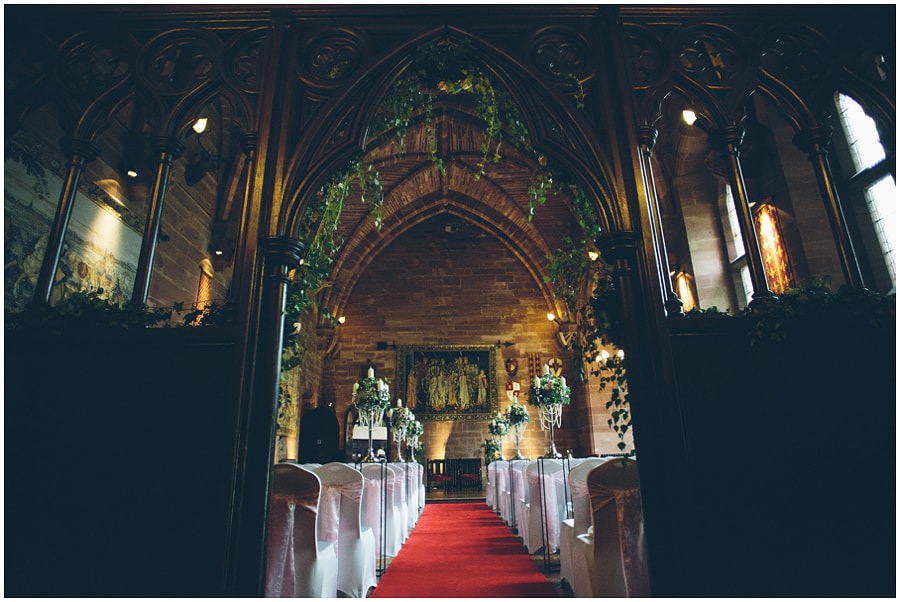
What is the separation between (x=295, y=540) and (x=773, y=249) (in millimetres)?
5825

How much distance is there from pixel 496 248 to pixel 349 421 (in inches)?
263

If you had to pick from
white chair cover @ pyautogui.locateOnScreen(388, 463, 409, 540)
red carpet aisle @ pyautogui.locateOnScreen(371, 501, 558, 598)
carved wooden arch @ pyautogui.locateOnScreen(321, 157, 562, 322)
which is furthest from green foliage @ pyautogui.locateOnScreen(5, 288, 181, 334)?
carved wooden arch @ pyautogui.locateOnScreen(321, 157, 562, 322)

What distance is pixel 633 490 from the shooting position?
7.73 ft

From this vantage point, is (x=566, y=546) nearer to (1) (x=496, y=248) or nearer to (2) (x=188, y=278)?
(2) (x=188, y=278)

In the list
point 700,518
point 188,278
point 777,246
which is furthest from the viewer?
point 188,278

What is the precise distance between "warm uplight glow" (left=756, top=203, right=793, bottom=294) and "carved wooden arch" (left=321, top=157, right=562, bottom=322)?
7.28 metres

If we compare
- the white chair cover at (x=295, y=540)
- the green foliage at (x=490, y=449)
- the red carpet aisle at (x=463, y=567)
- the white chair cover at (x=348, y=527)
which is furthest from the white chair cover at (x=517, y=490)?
the green foliage at (x=490, y=449)

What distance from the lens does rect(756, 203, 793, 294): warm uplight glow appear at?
5.38 m

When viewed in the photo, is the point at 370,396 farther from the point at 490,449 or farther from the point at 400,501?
the point at 490,449

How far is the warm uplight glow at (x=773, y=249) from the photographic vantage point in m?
5.38

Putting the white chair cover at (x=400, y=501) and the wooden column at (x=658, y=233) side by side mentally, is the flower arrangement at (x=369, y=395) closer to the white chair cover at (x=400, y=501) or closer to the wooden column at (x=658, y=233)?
the white chair cover at (x=400, y=501)

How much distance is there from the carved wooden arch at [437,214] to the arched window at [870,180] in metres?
8.32

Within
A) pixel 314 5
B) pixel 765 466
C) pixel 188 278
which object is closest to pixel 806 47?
pixel 765 466

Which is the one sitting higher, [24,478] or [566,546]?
[24,478]
